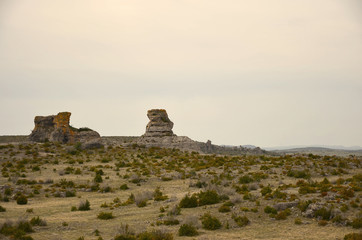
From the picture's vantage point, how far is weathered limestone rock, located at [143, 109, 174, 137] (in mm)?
61031

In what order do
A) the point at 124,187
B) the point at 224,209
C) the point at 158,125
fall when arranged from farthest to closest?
1. the point at 158,125
2. the point at 124,187
3. the point at 224,209

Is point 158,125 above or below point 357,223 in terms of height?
above

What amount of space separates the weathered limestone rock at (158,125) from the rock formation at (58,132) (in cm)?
1032

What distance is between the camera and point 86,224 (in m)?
16.3

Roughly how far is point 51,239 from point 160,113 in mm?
49774

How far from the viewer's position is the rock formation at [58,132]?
193 ft

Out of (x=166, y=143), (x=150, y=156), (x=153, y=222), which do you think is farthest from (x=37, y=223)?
(x=166, y=143)

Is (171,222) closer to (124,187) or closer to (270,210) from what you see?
(270,210)

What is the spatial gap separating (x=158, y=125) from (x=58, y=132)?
1945 centimetres

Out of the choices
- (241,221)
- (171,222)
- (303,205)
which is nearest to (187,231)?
(171,222)

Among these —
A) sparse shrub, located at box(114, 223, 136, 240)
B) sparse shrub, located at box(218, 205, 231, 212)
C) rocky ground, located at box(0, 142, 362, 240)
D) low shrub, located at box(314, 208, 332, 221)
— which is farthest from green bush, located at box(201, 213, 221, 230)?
low shrub, located at box(314, 208, 332, 221)

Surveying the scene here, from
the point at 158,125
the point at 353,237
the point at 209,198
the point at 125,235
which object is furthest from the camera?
the point at 158,125

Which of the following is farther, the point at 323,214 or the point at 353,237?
the point at 323,214

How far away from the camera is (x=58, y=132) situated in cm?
5888
